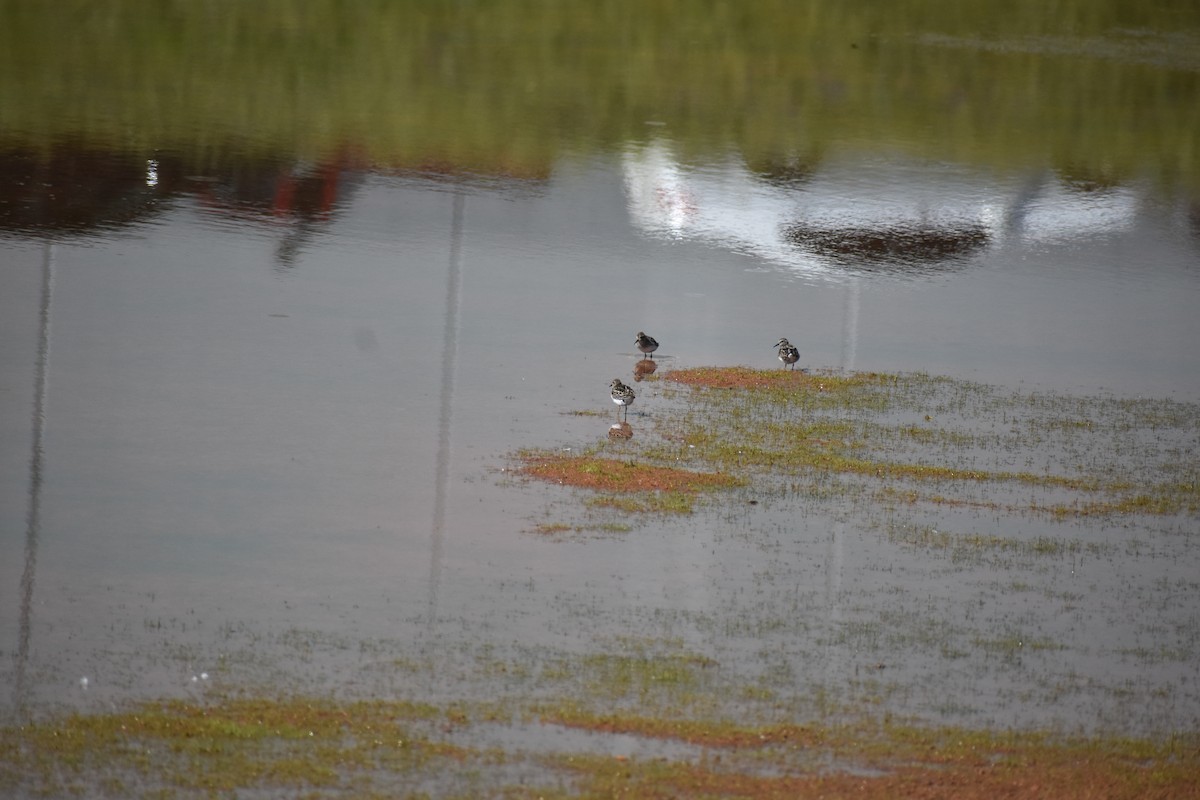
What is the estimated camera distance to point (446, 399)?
16641 millimetres

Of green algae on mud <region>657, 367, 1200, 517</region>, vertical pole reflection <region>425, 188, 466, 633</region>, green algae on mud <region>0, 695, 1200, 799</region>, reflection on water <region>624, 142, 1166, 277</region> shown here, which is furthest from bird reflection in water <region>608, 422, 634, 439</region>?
reflection on water <region>624, 142, 1166, 277</region>

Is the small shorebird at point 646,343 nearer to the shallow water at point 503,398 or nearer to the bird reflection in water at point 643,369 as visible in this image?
the shallow water at point 503,398

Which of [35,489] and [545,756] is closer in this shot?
[545,756]

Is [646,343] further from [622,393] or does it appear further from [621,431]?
[621,431]

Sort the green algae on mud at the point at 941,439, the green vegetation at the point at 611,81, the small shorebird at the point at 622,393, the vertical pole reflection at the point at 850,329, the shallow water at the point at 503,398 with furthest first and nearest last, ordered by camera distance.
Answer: the green vegetation at the point at 611,81, the vertical pole reflection at the point at 850,329, the small shorebird at the point at 622,393, the green algae on mud at the point at 941,439, the shallow water at the point at 503,398

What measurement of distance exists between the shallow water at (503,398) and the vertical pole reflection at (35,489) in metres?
0.05

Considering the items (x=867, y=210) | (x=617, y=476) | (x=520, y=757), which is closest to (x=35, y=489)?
(x=617, y=476)

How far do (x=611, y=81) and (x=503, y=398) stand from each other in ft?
64.7

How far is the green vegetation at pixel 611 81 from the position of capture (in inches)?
1176

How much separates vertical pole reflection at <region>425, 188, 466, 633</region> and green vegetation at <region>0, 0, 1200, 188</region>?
4.65 m

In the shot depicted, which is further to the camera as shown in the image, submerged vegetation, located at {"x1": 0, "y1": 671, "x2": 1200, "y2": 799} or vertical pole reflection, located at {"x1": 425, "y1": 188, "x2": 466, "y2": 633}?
vertical pole reflection, located at {"x1": 425, "y1": 188, "x2": 466, "y2": 633}

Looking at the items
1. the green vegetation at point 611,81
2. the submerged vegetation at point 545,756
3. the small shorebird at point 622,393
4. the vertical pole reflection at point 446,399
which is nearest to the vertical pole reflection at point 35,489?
the submerged vegetation at point 545,756

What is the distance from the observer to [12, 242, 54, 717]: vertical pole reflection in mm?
10389

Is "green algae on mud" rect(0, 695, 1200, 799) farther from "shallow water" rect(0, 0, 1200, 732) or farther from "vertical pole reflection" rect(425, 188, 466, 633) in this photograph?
"vertical pole reflection" rect(425, 188, 466, 633)
